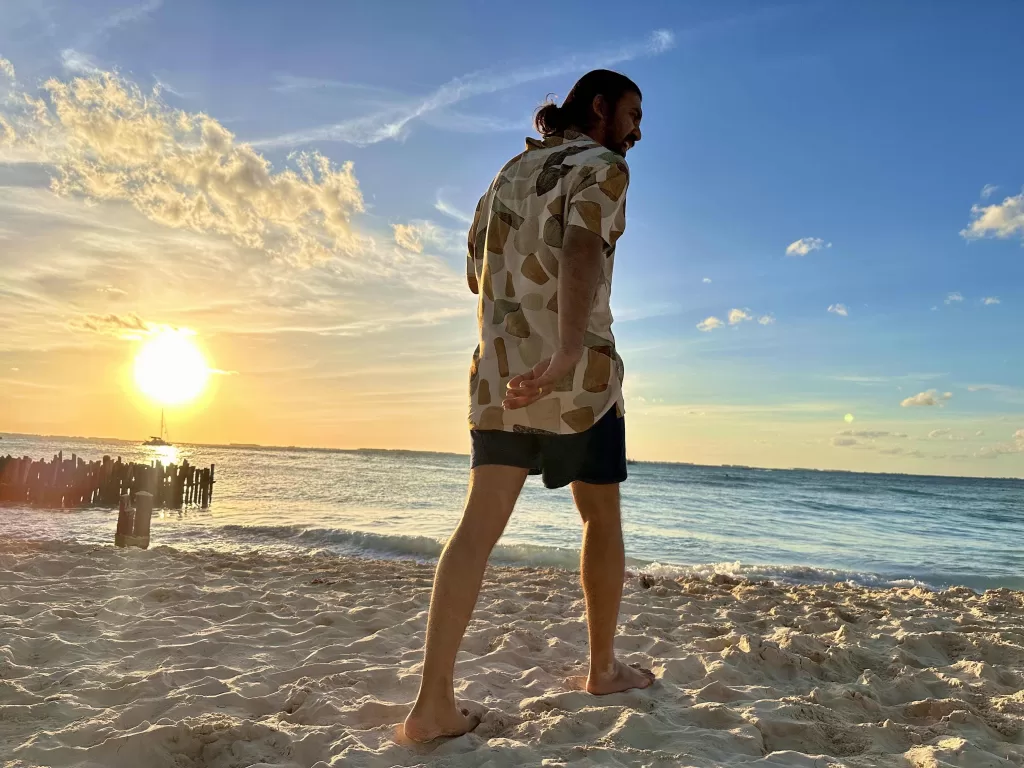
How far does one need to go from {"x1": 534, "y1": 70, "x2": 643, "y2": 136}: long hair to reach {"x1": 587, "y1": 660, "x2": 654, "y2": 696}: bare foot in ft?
6.55

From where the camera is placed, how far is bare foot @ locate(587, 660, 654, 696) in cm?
242

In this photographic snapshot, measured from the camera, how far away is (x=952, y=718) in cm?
235

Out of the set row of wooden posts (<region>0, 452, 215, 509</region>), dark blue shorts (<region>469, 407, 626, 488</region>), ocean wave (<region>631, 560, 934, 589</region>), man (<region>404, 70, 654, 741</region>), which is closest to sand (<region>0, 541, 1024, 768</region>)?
man (<region>404, 70, 654, 741</region>)

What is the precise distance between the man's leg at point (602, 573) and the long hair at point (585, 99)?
49.0 inches

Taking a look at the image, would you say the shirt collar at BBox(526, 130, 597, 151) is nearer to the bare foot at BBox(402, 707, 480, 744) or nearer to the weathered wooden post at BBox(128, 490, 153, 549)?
the bare foot at BBox(402, 707, 480, 744)

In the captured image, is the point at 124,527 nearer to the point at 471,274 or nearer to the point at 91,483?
the point at 471,274

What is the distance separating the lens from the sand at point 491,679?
1.95 metres

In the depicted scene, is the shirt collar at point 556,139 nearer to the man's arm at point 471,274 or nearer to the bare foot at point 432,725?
the man's arm at point 471,274

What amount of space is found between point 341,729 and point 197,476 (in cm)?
1727

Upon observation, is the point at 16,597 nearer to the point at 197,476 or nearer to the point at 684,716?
the point at 684,716

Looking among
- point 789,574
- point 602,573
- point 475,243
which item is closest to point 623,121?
point 475,243

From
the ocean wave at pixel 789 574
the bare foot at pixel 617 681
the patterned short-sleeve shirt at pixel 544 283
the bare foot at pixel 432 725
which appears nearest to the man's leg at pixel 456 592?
the bare foot at pixel 432 725

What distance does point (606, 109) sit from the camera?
2.18 meters

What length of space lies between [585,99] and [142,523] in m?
7.01
